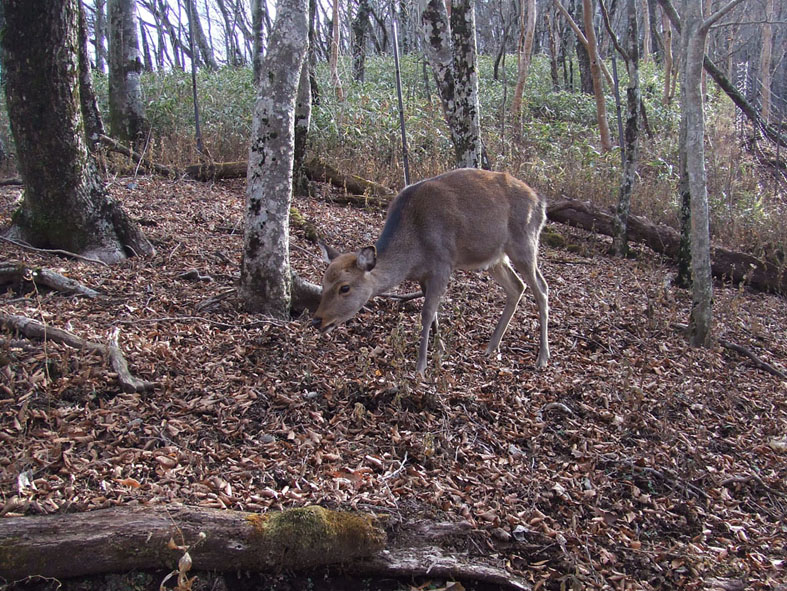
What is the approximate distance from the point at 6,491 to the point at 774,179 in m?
14.9

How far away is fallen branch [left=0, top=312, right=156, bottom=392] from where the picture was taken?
478 centimetres

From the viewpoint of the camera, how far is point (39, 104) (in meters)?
6.41

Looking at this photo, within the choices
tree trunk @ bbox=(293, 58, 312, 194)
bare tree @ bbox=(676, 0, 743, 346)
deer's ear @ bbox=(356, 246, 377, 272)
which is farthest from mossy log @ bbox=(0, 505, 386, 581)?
tree trunk @ bbox=(293, 58, 312, 194)

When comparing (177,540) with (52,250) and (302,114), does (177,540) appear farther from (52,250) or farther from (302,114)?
(302,114)

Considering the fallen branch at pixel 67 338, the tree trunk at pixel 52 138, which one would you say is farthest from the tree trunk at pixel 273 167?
the tree trunk at pixel 52 138

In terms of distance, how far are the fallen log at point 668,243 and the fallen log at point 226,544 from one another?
25.3 ft

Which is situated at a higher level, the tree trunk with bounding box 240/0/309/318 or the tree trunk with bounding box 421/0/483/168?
the tree trunk with bounding box 421/0/483/168

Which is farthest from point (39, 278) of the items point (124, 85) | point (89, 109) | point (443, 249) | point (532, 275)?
point (124, 85)

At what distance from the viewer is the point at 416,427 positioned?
16.1ft

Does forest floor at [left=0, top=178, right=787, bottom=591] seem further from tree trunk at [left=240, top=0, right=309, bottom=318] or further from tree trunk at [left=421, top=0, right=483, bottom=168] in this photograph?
tree trunk at [left=421, top=0, right=483, bottom=168]

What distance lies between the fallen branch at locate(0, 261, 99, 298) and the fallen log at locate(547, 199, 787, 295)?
800 centimetres

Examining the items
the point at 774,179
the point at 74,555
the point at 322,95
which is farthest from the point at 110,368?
the point at 774,179

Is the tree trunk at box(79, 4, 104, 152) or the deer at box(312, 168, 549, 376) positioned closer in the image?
the deer at box(312, 168, 549, 376)

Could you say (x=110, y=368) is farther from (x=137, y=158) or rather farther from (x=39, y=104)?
(x=137, y=158)
